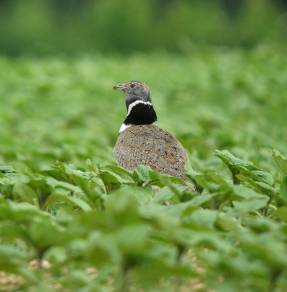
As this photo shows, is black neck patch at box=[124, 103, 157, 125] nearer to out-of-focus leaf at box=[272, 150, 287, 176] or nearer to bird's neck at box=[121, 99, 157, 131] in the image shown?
bird's neck at box=[121, 99, 157, 131]

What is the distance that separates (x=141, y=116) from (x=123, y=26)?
93.8ft

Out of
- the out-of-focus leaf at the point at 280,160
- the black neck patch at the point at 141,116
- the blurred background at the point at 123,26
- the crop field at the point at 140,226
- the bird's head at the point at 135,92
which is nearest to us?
the crop field at the point at 140,226

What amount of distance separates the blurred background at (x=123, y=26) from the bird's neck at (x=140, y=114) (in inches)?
948

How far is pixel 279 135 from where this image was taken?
Result: 1153 centimetres

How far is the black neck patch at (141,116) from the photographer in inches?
290

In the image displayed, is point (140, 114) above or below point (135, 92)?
below

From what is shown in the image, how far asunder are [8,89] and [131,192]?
33.8ft

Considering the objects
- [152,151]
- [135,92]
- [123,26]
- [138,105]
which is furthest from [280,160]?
[123,26]

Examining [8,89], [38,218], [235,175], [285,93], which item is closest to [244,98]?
[285,93]

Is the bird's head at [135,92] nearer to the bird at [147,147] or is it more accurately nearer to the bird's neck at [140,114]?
the bird's neck at [140,114]

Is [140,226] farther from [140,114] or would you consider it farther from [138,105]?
[138,105]

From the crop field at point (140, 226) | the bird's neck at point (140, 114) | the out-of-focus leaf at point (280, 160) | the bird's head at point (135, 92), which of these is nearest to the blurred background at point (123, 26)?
the bird's head at point (135, 92)

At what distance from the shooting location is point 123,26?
35750 millimetres

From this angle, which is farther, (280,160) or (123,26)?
(123,26)
